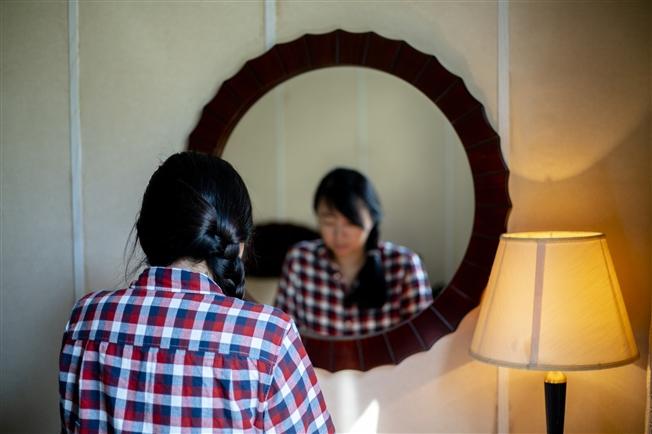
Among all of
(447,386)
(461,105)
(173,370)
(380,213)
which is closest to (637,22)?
(461,105)

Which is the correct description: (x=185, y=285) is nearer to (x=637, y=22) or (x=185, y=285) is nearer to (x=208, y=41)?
(x=208, y=41)

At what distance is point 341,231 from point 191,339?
949mm

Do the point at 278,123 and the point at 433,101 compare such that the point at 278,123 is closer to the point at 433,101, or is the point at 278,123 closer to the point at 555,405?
the point at 433,101

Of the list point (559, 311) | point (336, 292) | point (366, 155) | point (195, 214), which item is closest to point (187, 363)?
point (195, 214)

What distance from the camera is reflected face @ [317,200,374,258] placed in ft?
6.79

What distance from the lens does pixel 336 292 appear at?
2.08 meters

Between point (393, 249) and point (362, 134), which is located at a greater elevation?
point (362, 134)

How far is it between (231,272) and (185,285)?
10 centimetres

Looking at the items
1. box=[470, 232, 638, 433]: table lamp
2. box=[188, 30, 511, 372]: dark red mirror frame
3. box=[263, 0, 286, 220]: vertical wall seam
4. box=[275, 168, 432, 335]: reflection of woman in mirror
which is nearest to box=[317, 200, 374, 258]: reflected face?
box=[275, 168, 432, 335]: reflection of woman in mirror

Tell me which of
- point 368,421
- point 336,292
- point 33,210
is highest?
point 33,210

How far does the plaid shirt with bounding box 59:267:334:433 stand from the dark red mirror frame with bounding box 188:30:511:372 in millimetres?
589

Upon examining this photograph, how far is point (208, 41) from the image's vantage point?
6.47 ft

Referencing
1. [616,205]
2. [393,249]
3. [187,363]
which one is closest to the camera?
[187,363]

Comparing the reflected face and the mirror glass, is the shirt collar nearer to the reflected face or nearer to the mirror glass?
the mirror glass
